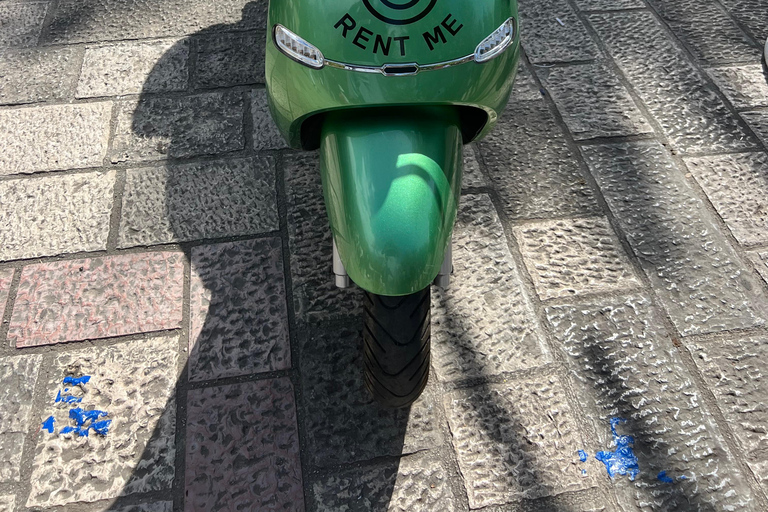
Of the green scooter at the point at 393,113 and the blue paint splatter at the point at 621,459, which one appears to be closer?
the green scooter at the point at 393,113

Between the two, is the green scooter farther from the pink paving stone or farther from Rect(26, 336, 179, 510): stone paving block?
the pink paving stone

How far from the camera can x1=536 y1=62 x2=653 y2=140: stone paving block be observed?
8.81ft

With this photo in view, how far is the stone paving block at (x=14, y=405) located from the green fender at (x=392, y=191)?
3.67ft

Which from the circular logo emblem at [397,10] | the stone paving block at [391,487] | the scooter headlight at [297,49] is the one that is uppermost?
the circular logo emblem at [397,10]

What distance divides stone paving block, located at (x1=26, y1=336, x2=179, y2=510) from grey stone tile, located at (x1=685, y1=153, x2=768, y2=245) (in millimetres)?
2086

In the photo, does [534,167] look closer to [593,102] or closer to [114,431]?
[593,102]

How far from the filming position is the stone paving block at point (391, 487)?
1.66 m

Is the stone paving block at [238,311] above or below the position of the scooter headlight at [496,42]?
below

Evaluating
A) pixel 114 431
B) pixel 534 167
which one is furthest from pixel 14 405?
pixel 534 167

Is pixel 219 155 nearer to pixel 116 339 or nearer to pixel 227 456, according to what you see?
pixel 116 339

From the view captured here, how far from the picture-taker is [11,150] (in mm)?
2607

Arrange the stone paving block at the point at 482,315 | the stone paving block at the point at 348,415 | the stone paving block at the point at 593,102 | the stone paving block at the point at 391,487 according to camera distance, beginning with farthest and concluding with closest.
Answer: the stone paving block at the point at 593,102 → the stone paving block at the point at 482,315 → the stone paving block at the point at 348,415 → the stone paving block at the point at 391,487

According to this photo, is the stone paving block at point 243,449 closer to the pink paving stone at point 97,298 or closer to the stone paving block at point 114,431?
the stone paving block at point 114,431

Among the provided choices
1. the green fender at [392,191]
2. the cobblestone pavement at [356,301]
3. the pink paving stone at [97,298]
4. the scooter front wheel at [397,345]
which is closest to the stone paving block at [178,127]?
the cobblestone pavement at [356,301]
